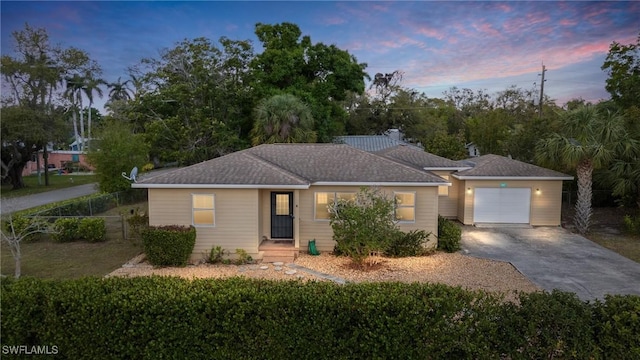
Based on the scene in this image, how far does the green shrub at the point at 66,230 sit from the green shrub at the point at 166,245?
502 centimetres

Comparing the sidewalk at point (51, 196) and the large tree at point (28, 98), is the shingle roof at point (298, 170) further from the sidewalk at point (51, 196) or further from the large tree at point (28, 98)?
the large tree at point (28, 98)

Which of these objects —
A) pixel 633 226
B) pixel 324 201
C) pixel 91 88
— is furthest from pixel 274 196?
pixel 91 88

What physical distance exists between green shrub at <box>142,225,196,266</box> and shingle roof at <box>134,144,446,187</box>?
160 centimetres

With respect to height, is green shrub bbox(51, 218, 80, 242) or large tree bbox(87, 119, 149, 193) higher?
large tree bbox(87, 119, 149, 193)

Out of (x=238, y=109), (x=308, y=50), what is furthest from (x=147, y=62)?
(x=308, y=50)

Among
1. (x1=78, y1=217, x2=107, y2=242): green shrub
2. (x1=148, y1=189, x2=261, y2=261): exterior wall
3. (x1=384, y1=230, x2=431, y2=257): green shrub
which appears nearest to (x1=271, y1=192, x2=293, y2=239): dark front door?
(x1=148, y1=189, x2=261, y2=261): exterior wall

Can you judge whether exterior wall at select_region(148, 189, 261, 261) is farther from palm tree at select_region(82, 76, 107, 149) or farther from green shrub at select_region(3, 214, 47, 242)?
palm tree at select_region(82, 76, 107, 149)

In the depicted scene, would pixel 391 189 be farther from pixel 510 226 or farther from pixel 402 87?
pixel 402 87

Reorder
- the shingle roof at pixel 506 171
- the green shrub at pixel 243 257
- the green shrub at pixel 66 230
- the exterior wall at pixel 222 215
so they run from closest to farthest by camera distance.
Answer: the green shrub at pixel 243 257 < the exterior wall at pixel 222 215 < the green shrub at pixel 66 230 < the shingle roof at pixel 506 171

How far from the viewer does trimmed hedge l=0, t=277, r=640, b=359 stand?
17.2ft

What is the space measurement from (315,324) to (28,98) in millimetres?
37053

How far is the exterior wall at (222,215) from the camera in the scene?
12.0 meters

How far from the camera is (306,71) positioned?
28.5m

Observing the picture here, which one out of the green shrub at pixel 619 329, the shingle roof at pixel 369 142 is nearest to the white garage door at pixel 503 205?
the green shrub at pixel 619 329
